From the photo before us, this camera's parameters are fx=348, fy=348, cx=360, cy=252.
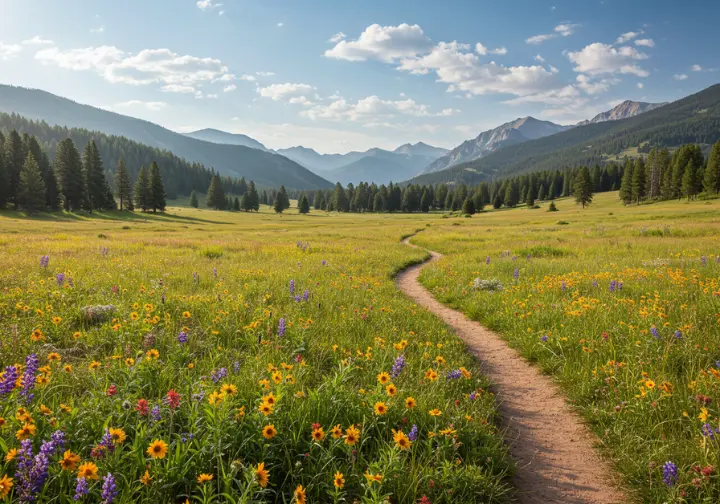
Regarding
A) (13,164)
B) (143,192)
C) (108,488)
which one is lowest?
(108,488)

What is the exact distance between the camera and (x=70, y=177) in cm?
6544

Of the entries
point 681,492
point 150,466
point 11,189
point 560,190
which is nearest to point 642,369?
point 681,492

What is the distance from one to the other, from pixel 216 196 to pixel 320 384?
126m

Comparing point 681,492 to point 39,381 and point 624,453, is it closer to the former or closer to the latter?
point 624,453

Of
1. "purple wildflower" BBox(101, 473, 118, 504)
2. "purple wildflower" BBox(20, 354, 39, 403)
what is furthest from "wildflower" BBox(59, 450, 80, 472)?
"purple wildflower" BBox(20, 354, 39, 403)

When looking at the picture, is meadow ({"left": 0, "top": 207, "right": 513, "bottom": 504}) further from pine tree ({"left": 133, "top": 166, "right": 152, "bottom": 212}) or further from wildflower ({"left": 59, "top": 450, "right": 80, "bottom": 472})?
pine tree ({"left": 133, "top": 166, "right": 152, "bottom": 212})

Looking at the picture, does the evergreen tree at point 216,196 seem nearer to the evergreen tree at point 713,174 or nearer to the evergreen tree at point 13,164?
the evergreen tree at point 13,164

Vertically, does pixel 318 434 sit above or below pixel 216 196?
below

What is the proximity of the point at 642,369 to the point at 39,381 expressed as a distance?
23.6 feet

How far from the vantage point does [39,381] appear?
2975mm

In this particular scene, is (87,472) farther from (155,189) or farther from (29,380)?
(155,189)

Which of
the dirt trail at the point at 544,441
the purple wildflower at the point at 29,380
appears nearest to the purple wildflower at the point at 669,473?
the dirt trail at the point at 544,441

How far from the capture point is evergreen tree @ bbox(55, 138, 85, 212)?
65062 millimetres

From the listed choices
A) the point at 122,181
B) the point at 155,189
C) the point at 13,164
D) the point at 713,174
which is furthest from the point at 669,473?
the point at 713,174
